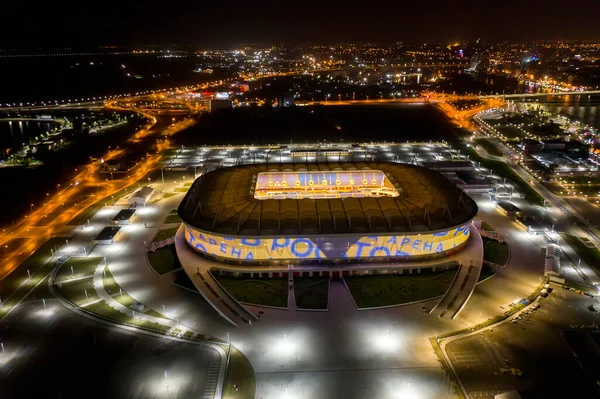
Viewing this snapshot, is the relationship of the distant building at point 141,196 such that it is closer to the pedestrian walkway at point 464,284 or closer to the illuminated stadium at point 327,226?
the illuminated stadium at point 327,226

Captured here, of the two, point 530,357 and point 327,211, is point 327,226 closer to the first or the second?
point 327,211

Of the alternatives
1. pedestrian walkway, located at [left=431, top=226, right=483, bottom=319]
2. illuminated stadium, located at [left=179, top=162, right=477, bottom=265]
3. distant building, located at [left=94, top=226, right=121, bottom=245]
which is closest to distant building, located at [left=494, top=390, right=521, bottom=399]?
pedestrian walkway, located at [left=431, top=226, right=483, bottom=319]

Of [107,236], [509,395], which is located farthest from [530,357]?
[107,236]

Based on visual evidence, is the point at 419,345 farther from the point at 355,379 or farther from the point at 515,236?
the point at 515,236

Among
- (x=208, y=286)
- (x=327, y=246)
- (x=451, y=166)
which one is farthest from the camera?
(x=451, y=166)

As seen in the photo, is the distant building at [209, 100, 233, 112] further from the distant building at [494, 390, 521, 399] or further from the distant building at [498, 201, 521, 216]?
the distant building at [494, 390, 521, 399]

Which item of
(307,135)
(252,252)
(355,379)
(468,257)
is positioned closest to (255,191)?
(252,252)
